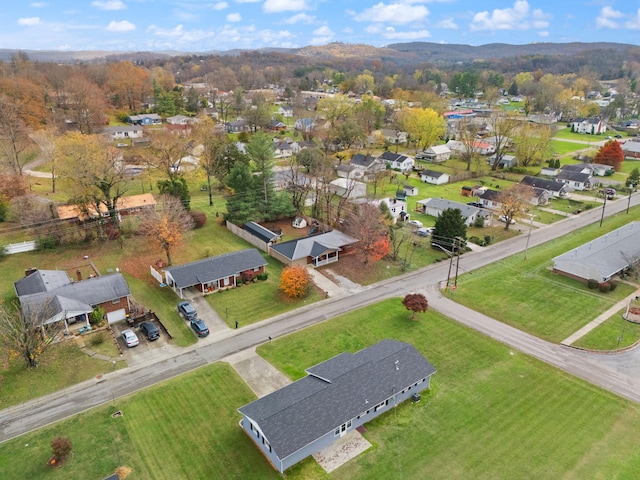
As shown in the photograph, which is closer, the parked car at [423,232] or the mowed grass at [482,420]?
the mowed grass at [482,420]

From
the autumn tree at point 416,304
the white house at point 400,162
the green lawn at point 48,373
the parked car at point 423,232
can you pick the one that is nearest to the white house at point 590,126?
the white house at point 400,162

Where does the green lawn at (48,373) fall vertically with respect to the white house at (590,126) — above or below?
below

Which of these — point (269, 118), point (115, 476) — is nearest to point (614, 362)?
point (115, 476)

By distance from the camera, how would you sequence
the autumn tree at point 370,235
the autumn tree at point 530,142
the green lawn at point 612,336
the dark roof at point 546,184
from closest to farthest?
the green lawn at point 612,336 → the autumn tree at point 370,235 → the dark roof at point 546,184 → the autumn tree at point 530,142

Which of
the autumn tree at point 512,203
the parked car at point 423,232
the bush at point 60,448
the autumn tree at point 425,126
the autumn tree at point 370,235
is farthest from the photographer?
the autumn tree at point 425,126

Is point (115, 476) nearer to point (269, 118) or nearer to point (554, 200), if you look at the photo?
point (554, 200)

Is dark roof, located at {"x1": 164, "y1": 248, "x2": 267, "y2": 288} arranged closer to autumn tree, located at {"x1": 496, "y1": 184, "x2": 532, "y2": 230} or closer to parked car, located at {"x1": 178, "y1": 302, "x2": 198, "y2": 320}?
parked car, located at {"x1": 178, "y1": 302, "x2": 198, "y2": 320}

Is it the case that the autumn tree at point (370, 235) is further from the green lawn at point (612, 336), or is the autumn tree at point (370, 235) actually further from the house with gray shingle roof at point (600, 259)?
the green lawn at point (612, 336)
